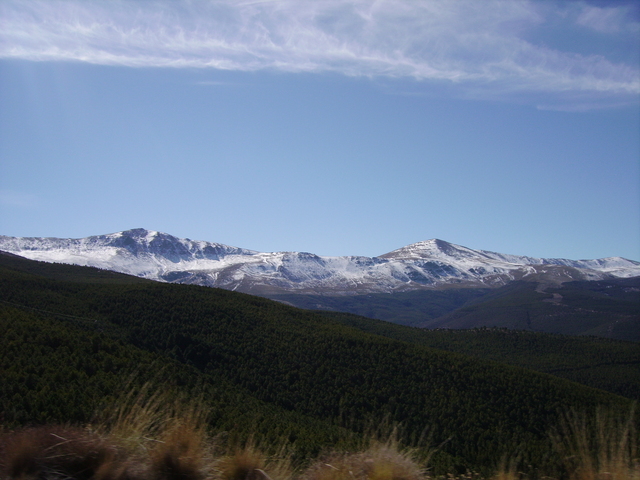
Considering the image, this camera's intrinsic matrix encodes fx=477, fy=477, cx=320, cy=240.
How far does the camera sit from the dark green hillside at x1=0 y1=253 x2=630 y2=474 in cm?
3528

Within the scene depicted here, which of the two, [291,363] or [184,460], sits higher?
[184,460]

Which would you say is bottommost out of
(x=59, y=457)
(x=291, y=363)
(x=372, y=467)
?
(x=291, y=363)

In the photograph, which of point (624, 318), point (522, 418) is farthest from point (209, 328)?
point (624, 318)

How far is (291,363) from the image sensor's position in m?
52.0

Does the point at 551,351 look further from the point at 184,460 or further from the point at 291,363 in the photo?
the point at 184,460

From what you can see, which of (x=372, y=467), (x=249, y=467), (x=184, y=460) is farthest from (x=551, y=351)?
(x=184, y=460)

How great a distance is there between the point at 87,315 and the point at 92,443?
170 feet

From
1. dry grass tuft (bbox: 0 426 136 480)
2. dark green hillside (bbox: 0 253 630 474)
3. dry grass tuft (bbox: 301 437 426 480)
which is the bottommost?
dark green hillside (bbox: 0 253 630 474)

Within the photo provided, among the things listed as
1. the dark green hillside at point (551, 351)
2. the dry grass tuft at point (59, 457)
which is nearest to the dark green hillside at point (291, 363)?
the dry grass tuft at point (59, 457)

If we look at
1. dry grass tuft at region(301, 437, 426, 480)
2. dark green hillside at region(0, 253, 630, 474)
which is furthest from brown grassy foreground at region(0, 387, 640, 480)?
dark green hillside at region(0, 253, 630, 474)

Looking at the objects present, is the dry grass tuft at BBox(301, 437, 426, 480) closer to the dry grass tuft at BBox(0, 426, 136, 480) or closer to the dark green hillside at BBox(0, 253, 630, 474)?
the dry grass tuft at BBox(0, 426, 136, 480)

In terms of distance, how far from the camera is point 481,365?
5694 cm

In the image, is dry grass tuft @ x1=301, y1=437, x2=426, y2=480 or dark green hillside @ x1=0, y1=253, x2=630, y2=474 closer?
dry grass tuft @ x1=301, y1=437, x2=426, y2=480

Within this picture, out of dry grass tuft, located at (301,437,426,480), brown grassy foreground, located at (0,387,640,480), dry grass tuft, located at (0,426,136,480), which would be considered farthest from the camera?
dry grass tuft, located at (301,437,426,480)
